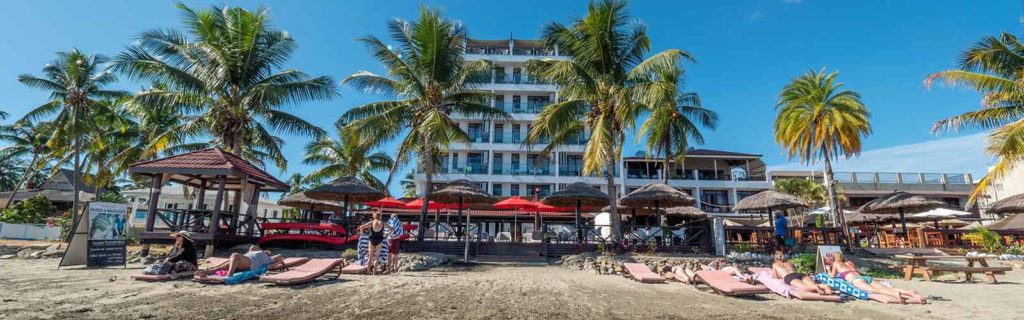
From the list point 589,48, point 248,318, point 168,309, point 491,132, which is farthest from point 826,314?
point 491,132

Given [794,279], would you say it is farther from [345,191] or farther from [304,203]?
[304,203]

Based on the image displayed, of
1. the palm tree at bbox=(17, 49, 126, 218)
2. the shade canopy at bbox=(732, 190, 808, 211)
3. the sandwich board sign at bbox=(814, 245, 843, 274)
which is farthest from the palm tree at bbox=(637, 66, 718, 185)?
the palm tree at bbox=(17, 49, 126, 218)

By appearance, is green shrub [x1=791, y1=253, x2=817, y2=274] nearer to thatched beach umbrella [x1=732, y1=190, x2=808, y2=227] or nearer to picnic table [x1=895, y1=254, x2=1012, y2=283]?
picnic table [x1=895, y1=254, x2=1012, y2=283]

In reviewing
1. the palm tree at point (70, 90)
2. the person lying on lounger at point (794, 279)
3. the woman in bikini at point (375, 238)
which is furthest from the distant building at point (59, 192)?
the person lying on lounger at point (794, 279)

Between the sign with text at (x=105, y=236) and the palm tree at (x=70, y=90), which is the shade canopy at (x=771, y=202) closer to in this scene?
the sign with text at (x=105, y=236)

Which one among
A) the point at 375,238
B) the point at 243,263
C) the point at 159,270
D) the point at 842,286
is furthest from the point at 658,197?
the point at 159,270

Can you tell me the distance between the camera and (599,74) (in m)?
14.5

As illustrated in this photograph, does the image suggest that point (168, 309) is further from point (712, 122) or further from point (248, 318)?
point (712, 122)

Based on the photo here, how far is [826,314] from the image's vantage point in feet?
18.3

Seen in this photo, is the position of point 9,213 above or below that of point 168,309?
above

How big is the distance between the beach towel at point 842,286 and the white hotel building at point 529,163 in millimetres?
24366

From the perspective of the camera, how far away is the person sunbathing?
250 inches

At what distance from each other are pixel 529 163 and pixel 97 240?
26292 millimetres

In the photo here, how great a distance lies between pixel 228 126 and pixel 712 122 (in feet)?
62.9
